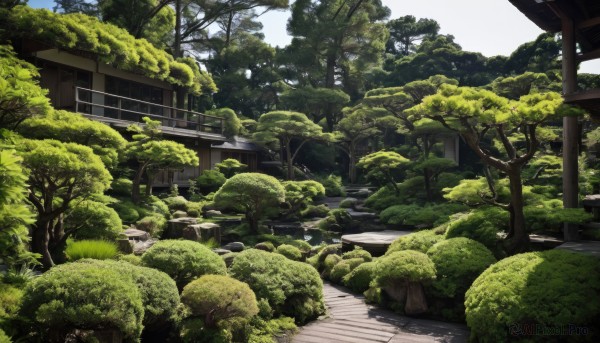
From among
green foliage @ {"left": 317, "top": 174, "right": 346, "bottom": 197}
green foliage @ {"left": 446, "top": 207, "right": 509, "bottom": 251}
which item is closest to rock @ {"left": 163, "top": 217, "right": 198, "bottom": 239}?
green foliage @ {"left": 446, "top": 207, "right": 509, "bottom": 251}

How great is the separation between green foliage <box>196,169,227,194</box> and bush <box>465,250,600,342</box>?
1727 centimetres

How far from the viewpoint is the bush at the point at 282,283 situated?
673cm

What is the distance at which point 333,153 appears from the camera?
3238 centimetres

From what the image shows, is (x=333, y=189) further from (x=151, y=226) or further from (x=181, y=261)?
(x=181, y=261)

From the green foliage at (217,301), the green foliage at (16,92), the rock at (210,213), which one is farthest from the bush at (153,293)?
the rock at (210,213)

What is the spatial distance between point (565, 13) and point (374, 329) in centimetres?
647

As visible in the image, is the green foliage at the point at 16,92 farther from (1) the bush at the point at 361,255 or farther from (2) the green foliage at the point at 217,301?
(1) the bush at the point at 361,255

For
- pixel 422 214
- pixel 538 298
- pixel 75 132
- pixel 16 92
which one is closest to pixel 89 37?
pixel 75 132

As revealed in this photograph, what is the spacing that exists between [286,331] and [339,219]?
43.2ft

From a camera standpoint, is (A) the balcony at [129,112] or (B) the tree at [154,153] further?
(A) the balcony at [129,112]

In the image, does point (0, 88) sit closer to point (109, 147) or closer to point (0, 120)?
point (0, 120)

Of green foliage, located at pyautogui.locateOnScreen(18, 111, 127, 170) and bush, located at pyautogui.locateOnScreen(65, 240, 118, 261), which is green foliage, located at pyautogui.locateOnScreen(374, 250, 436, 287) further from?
green foliage, located at pyautogui.locateOnScreen(18, 111, 127, 170)

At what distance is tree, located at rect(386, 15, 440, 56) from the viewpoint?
4872 cm

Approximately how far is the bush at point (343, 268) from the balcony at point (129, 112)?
12048 millimetres
